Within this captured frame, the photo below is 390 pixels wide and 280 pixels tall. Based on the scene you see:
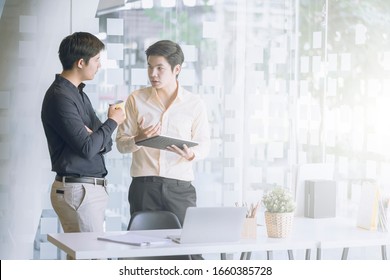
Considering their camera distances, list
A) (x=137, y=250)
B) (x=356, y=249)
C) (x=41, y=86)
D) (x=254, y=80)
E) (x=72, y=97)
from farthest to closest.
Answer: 1. (x=356, y=249)
2. (x=254, y=80)
3. (x=41, y=86)
4. (x=72, y=97)
5. (x=137, y=250)

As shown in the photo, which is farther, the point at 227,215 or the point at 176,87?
the point at 176,87

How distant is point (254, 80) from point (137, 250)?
3.06 m

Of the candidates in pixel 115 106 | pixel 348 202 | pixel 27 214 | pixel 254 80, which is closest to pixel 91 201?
pixel 115 106

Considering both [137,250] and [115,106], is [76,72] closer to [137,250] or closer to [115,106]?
[115,106]

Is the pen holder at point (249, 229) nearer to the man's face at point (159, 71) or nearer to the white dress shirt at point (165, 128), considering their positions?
the white dress shirt at point (165, 128)

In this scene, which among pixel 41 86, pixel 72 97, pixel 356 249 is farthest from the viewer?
pixel 356 249

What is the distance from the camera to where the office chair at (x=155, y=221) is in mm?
4520

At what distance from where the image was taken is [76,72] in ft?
14.4

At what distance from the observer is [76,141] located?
13.9 feet

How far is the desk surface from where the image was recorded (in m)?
3.73

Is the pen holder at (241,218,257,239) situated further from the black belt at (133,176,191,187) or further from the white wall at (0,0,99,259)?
the white wall at (0,0,99,259)

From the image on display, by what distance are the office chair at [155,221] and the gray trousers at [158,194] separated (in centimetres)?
20

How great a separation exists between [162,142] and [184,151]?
266 millimetres

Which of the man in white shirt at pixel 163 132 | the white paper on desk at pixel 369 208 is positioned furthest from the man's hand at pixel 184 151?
the white paper on desk at pixel 369 208
